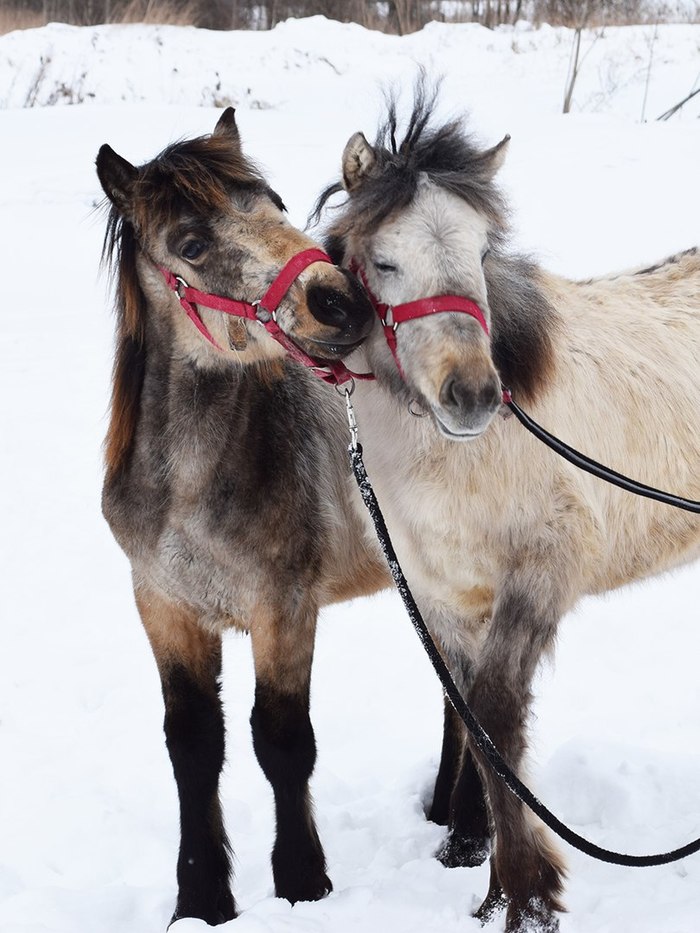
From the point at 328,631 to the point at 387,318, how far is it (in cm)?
334

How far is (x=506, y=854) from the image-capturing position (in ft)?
9.26

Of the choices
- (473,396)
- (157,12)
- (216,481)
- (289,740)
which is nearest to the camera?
(473,396)

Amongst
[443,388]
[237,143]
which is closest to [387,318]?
[443,388]

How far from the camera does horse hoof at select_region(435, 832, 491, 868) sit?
12.3ft

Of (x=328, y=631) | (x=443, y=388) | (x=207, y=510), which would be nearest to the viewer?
(x=443, y=388)

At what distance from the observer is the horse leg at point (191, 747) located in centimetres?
342

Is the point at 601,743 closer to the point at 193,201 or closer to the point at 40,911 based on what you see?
the point at 40,911

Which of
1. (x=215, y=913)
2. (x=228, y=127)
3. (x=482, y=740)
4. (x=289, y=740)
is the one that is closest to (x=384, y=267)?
(x=228, y=127)

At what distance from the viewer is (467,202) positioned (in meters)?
2.71

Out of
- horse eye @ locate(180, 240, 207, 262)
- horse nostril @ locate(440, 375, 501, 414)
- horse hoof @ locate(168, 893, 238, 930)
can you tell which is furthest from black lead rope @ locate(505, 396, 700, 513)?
horse hoof @ locate(168, 893, 238, 930)

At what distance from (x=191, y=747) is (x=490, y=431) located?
1476 millimetres

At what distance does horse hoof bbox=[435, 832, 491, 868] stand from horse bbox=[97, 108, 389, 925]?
541mm

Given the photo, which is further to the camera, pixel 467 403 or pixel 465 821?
pixel 465 821

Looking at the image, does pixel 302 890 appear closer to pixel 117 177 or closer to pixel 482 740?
pixel 482 740
